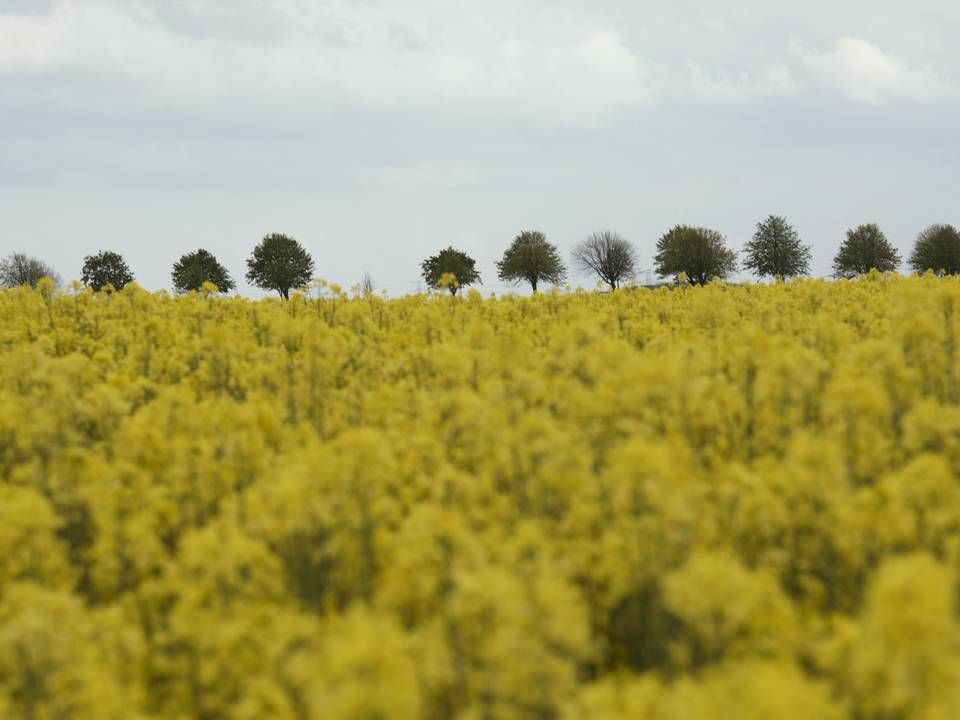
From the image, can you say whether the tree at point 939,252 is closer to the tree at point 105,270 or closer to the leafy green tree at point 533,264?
the leafy green tree at point 533,264

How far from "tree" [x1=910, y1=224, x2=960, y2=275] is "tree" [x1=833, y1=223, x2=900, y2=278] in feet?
7.77

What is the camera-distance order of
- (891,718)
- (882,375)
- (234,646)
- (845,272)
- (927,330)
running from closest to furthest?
1. (891,718)
2. (234,646)
3. (882,375)
4. (927,330)
5. (845,272)

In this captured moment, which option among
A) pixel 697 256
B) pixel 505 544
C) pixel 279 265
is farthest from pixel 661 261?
pixel 505 544

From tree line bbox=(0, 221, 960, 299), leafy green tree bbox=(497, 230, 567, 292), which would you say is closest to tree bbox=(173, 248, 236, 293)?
tree line bbox=(0, 221, 960, 299)

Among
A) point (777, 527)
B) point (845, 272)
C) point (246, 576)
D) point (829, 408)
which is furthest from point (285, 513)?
point (845, 272)

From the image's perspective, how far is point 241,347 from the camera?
14734 mm

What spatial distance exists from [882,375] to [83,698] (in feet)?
30.6

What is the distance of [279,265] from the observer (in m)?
82.2

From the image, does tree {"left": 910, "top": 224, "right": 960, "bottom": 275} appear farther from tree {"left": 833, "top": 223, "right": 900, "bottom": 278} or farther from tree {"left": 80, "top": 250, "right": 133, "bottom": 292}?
tree {"left": 80, "top": 250, "right": 133, "bottom": 292}

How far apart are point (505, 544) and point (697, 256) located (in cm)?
7821

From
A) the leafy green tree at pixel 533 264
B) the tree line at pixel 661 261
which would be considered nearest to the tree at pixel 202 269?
the tree line at pixel 661 261

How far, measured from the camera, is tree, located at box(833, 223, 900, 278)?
86.0 m

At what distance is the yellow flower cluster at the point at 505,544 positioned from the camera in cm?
480

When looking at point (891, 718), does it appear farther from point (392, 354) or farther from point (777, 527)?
point (392, 354)
